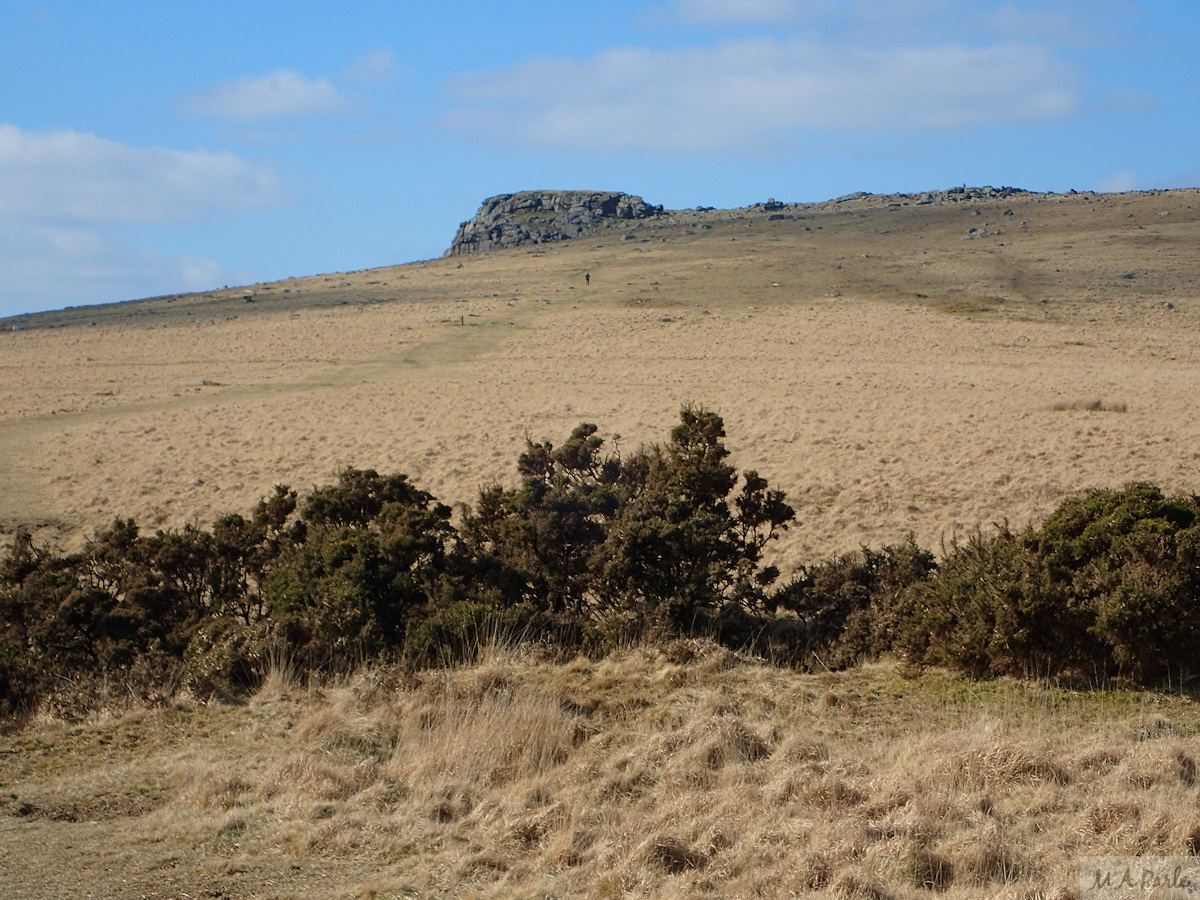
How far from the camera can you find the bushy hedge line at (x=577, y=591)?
7.68 m

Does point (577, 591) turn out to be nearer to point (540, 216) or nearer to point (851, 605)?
point (851, 605)

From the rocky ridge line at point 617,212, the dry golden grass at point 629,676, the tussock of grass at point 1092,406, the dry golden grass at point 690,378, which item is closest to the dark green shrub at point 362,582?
the dry golden grass at point 629,676

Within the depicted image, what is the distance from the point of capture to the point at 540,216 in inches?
4852

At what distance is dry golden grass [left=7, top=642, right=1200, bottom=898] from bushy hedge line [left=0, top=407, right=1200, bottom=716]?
0.53 metres

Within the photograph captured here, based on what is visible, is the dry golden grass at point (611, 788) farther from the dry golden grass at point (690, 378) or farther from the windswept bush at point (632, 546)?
the dry golden grass at point (690, 378)

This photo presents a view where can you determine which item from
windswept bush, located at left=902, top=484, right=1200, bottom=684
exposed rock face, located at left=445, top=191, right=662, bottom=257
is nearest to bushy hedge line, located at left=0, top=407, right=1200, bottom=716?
windswept bush, located at left=902, top=484, right=1200, bottom=684

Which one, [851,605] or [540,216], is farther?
[540,216]

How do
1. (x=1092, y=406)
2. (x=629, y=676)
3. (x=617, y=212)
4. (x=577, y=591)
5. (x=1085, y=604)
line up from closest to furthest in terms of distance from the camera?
1. (x=1085, y=604)
2. (x=629, y=676)
3. (x=577, y=591)
4. (x=1092, y=406)
5. (x=617, y=212)

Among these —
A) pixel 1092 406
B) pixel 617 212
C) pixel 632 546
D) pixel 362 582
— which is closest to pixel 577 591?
pixel 632 546

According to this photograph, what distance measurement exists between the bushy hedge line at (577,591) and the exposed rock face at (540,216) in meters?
96.4

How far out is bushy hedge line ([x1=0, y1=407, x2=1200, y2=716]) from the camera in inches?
302

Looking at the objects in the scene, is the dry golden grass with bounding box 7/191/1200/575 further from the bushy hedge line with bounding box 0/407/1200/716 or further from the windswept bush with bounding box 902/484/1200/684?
the windswept bush with bounding box 902/484/1200/684

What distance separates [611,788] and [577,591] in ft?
13.7

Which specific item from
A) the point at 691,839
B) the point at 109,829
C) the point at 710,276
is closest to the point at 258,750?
the point at 109,829
